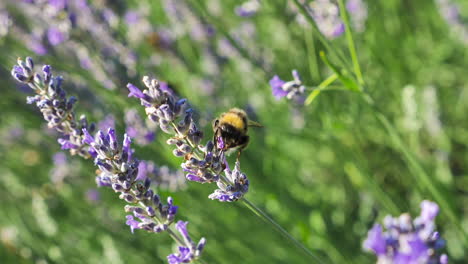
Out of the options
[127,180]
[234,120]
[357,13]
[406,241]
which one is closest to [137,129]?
[234,120]

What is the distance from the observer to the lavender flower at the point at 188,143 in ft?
4.84

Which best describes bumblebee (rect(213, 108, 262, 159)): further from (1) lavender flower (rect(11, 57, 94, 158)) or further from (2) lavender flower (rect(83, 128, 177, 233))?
(1) lavender flower (rect(11, 57, 94, 158))

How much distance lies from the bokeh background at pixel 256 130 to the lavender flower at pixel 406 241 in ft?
4.25

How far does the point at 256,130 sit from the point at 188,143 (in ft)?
7.18

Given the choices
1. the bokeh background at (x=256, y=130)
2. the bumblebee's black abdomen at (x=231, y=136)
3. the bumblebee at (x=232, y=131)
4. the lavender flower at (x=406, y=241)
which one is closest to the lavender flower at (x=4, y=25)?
the bokeh background at (x=256, y=130)

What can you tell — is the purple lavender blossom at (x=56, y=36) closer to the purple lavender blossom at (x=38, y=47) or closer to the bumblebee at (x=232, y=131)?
the purple lavender blossom at (x=38, y=47)

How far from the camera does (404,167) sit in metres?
3.68

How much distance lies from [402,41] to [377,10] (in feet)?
1.19

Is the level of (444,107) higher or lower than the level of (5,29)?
higher

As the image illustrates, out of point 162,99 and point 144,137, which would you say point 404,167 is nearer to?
point 144,137

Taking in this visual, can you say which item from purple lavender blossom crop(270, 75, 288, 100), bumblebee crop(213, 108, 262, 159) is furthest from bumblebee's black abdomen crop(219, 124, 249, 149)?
purple lavender blossom crop(270, 75, 288, 100)

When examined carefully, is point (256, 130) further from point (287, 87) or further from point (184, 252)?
point (184, 252)

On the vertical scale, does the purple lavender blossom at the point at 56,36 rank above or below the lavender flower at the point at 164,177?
above

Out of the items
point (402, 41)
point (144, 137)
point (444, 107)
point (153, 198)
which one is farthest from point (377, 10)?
point (153, 198)
